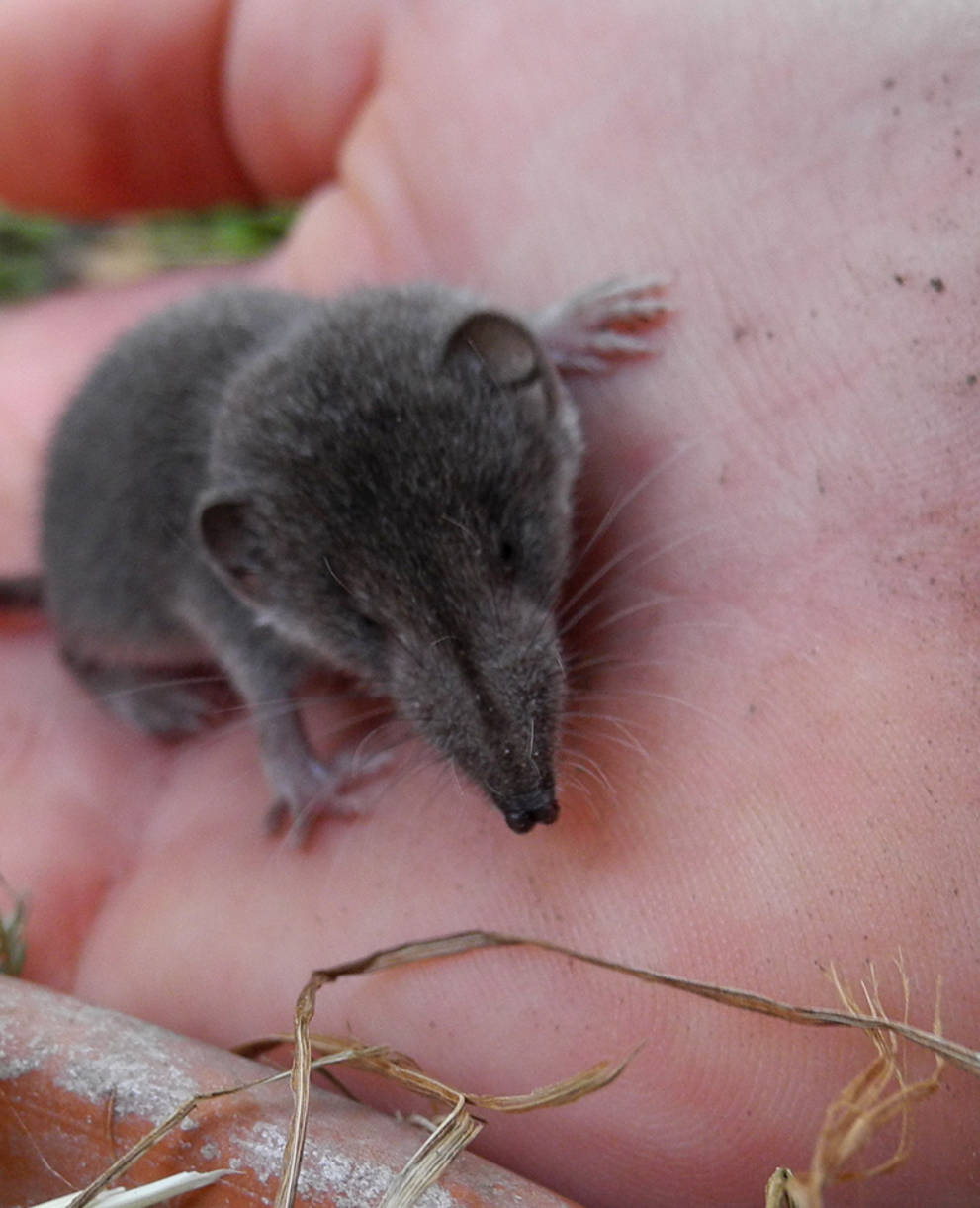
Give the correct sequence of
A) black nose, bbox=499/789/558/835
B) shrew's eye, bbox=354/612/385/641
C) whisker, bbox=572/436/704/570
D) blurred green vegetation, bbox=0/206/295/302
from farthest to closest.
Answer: blurred green vegetation, bbox=0/206/295/302
whisker, bbox=572/436/704/570
shrew's eye, bbox=354/612/385/641
black nose, bbox=499/789/558/835

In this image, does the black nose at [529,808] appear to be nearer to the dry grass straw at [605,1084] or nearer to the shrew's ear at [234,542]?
the dry grass straw at [605,1084]

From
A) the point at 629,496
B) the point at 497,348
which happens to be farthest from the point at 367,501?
the point at 629,496

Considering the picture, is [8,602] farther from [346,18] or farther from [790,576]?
[790,576]

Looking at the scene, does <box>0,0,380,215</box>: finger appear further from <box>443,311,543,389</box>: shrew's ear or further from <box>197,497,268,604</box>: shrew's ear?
<box>197,497,268,604</box>: shrew's ear

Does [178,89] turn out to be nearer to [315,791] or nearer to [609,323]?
[609,323]

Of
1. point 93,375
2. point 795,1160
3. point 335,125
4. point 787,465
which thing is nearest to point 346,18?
point 335,125

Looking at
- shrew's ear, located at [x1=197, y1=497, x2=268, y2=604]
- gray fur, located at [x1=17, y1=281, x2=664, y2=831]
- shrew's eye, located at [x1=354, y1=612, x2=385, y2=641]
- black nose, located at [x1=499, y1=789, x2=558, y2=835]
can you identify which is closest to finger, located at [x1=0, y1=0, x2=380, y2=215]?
gray fur, located at [x1=17, y1=281, x2=664, y2=831]
